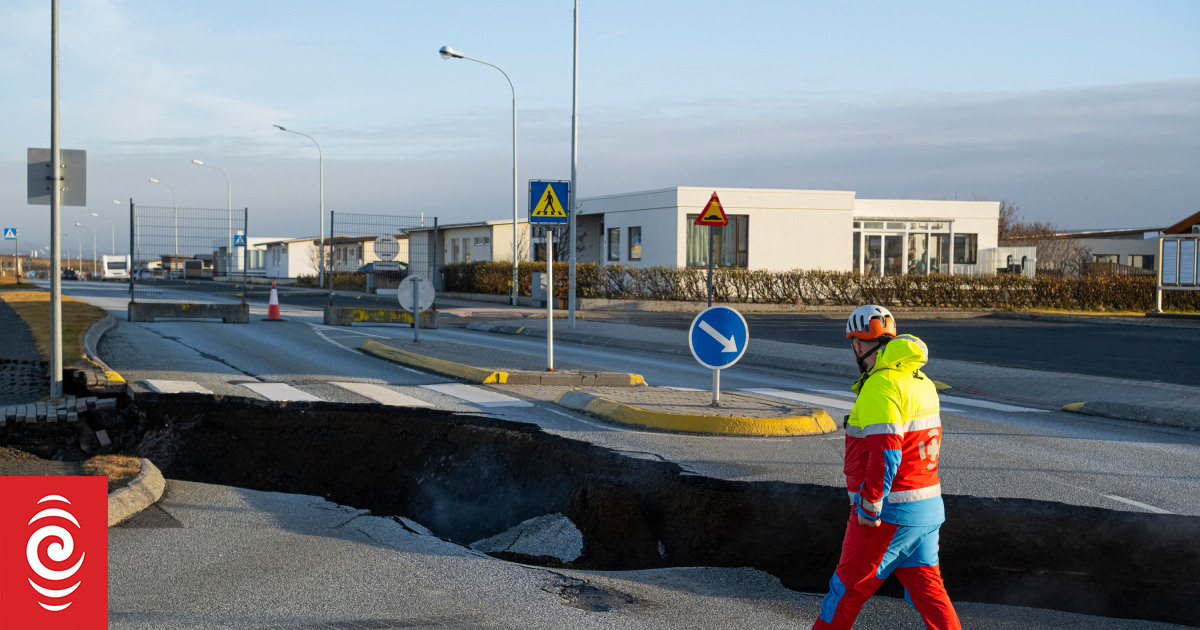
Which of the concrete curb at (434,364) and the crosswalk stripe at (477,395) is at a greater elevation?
the concrete curb at (434,364)

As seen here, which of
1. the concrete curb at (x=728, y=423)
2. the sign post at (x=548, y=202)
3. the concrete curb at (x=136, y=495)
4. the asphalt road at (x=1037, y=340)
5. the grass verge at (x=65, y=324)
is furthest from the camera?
the asphalt road at (x=1037, y=340)

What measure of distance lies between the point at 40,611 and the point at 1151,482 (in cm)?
713

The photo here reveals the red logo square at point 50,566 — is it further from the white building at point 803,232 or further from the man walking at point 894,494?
the white building at point 803,232

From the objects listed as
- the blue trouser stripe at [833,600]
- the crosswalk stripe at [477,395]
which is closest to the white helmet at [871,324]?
the blue trouser stripe at [833,600]

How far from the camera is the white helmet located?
4.01m

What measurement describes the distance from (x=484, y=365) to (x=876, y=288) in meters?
22.0

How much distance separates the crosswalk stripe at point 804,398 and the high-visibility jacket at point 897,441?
261 inches

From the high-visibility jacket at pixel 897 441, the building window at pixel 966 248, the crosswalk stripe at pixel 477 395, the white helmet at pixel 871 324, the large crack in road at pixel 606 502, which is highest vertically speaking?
Answer: the building window at pixel 966 248

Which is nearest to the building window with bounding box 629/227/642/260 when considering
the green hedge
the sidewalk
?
the green hedge

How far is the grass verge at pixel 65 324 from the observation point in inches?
493

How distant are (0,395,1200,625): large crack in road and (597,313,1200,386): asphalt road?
8.77 meters

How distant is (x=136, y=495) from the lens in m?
5.87

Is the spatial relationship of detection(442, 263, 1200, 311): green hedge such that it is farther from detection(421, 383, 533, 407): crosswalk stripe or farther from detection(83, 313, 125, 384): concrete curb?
detection(421, 383, 533, 407): crosswalk stripe

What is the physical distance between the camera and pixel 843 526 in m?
6.01
